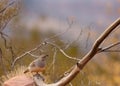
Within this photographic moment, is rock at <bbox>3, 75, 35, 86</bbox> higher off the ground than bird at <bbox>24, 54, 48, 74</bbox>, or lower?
lower

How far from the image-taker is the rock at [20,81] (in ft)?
9.57

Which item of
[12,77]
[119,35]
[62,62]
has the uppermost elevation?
[12,77]

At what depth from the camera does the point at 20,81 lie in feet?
9.62

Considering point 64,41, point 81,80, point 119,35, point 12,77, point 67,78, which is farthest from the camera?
point 119,35

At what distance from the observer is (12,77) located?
3023 mm

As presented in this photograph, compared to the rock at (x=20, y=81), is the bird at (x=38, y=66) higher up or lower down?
higher up

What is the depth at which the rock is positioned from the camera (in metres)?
2.92

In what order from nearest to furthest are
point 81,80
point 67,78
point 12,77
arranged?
1. point 67,78
2. point 12,77
3. point 81,80

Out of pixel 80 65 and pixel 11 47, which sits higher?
pixel 80 65

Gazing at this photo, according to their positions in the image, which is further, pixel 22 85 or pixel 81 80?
pixel 81 80

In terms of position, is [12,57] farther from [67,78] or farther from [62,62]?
Answer: [67,78]

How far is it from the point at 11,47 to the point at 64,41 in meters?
0.45

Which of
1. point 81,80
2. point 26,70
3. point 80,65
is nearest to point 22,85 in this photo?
point 26,70

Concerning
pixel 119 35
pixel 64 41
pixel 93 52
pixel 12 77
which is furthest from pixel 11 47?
pixel 119 35
